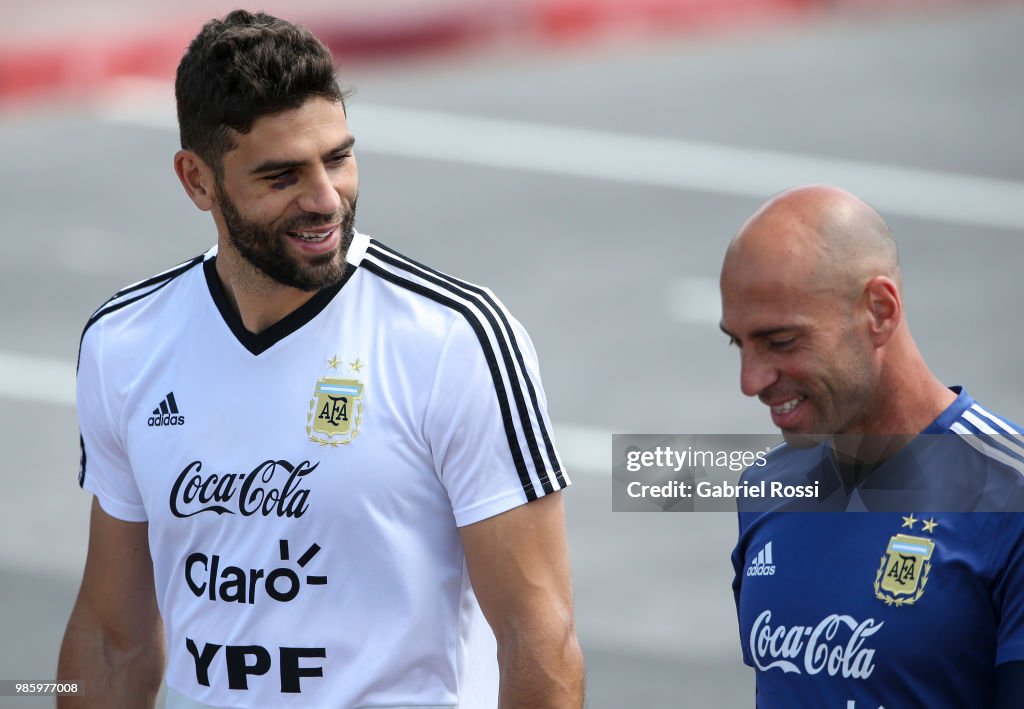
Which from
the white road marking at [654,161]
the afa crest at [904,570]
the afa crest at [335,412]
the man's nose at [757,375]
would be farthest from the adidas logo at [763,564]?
the white road marking at [654,161]

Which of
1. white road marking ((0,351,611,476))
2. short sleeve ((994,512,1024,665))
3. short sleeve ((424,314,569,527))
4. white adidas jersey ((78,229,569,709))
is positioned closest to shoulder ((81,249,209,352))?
white adidas jersey ((78,229,569,709))

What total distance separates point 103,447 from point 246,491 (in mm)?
599

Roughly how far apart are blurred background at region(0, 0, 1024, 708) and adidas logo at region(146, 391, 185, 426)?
452 centimetres

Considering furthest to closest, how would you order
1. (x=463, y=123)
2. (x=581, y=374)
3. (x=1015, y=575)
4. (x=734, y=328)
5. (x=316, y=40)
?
(x=463, y=123) < (x=581, y=374) < (x=316, y=40) < (x=734, y=328) < (x=1015, y=575)

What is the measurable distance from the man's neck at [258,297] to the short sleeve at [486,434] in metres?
0.50

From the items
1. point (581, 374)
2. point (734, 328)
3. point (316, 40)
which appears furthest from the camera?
point (581, 374)

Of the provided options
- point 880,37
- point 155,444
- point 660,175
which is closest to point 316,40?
point 155,444

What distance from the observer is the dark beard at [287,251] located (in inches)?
167

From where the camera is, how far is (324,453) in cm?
417

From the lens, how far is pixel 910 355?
401cm

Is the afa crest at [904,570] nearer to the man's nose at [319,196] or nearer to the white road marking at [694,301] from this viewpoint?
the man's nose at [319,196]

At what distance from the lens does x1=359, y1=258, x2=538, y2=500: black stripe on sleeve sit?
13.4 feet

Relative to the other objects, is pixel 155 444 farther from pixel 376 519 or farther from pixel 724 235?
pixel 724 235

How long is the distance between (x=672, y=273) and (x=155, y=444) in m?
10.5
